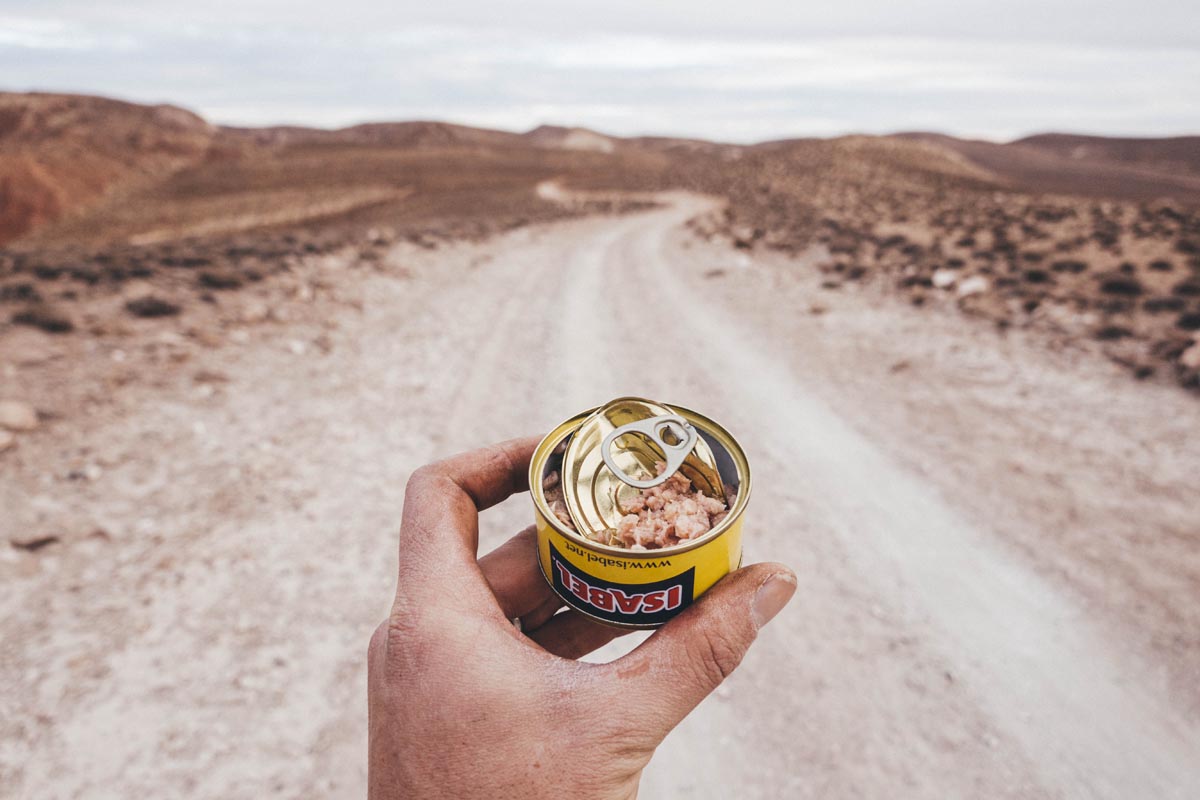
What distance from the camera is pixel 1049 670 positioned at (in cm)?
382

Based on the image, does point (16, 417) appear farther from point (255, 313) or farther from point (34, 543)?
point (255, 313)

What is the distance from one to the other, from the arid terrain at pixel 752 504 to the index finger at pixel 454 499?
1.97m

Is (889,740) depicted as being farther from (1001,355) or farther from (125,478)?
(1001,355)

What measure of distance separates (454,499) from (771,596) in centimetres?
116

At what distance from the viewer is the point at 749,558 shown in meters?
4.80

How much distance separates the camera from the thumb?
170 cm

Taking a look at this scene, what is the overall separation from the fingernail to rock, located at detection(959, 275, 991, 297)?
11510mm

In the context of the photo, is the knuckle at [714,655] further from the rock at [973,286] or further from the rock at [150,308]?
the rock at [973,286]

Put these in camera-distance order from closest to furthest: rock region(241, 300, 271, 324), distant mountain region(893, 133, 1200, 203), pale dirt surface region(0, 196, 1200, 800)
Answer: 1. pale dirt surface region(0, 196, 1200, 800)
2. rock region(241, 300, 271, 324)
3. distant mountain region(893, 133, 1200, 203)

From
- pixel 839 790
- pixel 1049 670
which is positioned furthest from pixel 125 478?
pixel 1049 670

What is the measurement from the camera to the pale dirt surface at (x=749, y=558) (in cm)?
325

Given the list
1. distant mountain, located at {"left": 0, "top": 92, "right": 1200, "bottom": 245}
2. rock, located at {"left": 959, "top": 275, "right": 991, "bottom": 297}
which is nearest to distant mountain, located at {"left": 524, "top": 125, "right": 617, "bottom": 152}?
distant mountain, located at {"left": 0, "top": 92, "right": 1200, "bottom": 245}

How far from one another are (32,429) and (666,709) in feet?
23.0

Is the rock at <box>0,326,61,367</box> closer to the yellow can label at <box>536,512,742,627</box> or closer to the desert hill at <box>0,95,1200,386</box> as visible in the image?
the desert hill at <box>0,95,1200,386</box>
